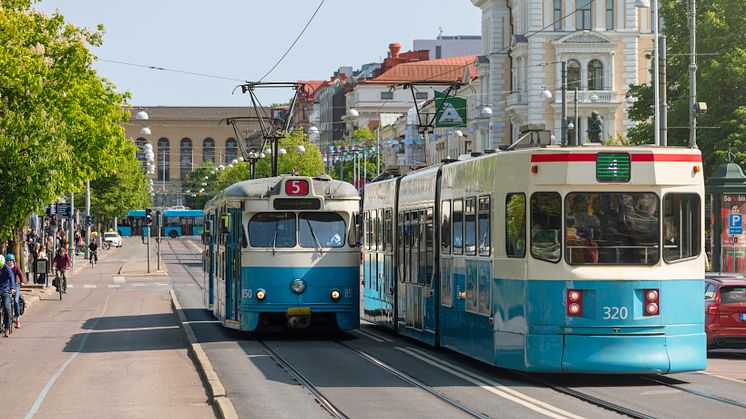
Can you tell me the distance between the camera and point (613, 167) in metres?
17.0

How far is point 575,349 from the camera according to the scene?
16.7m

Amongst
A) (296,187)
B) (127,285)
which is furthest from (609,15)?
(296,187)

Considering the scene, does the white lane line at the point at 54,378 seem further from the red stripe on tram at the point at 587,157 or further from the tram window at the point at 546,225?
the red stripe on tram at the point at 587,157

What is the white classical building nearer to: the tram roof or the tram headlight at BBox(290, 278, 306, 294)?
the tram roof

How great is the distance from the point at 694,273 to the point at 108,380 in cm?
788

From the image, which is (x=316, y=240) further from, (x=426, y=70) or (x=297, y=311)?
(x=426, y=70)

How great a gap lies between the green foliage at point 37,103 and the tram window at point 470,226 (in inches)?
658

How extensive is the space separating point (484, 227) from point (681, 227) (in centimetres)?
260

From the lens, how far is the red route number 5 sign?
82.3 ft

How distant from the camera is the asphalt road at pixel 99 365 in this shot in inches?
647

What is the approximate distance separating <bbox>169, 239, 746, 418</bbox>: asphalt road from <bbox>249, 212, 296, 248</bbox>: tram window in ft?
5.82

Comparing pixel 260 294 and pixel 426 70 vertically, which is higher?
pixel 426 70

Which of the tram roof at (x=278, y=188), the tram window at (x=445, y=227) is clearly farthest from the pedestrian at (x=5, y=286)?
the tram window at (x=445, y=227)

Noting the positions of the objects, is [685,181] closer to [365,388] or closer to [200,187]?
[365,388]
